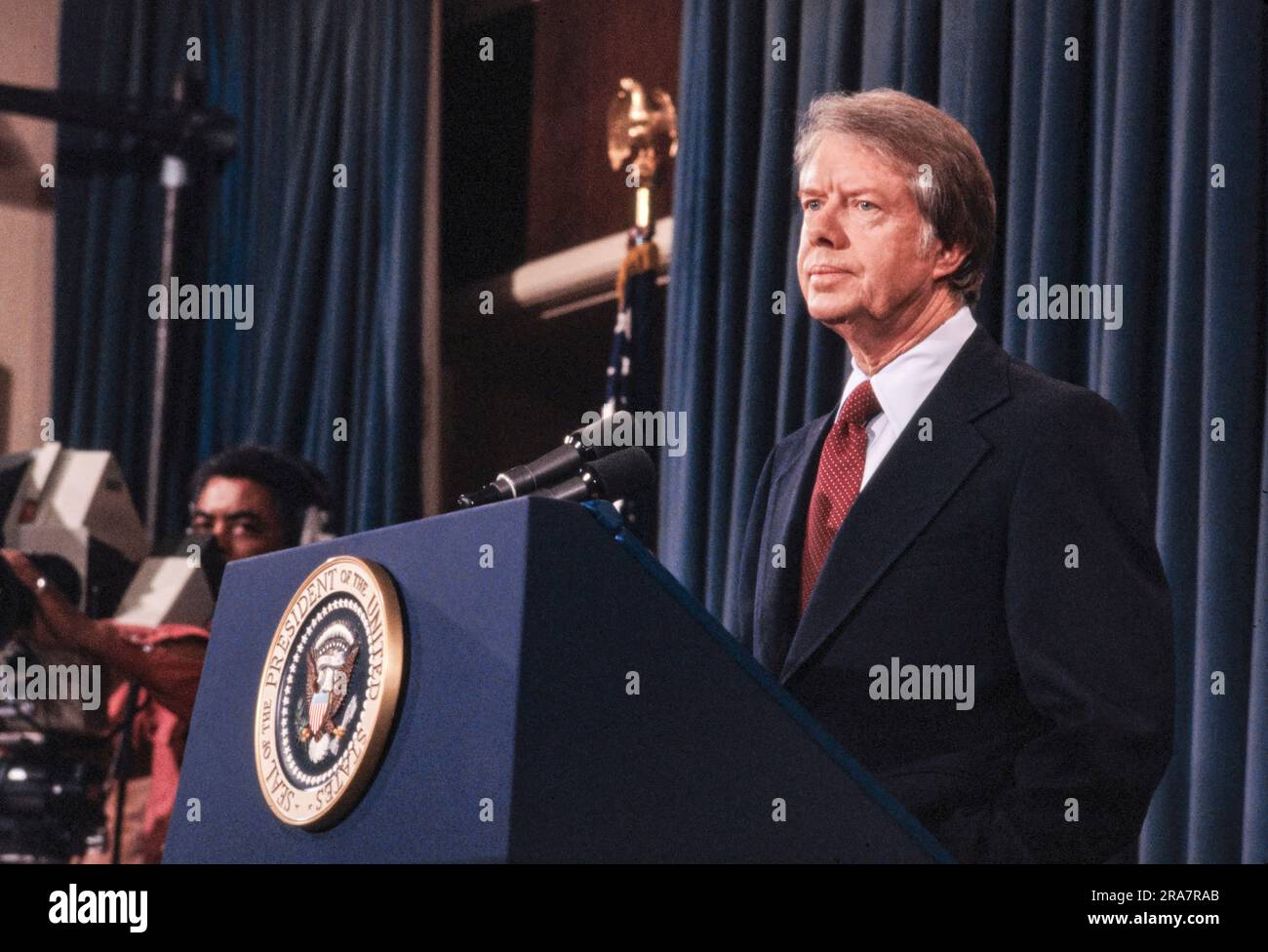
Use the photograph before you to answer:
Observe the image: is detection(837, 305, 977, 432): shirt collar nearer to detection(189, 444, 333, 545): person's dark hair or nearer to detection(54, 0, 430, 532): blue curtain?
detection(189, 444, 333, 545): person's dark hair

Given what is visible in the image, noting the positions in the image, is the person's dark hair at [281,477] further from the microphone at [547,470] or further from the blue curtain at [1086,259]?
the microphone at [547,470]

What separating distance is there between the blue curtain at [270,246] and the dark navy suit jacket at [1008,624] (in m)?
2.40

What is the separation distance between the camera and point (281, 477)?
3307 mm

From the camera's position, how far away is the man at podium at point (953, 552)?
4.00ft

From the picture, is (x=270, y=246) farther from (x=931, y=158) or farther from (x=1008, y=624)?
(x=1008, y=624)

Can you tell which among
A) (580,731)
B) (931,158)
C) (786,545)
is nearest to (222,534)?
(786,545)

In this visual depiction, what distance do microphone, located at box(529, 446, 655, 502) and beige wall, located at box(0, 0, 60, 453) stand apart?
11.4 feet

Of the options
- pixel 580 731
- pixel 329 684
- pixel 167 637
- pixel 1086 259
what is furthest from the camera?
pixel 167 637

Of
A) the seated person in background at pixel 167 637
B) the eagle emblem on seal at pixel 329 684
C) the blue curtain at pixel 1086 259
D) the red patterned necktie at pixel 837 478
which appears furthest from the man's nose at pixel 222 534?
the eagle emblem on seal at pixel 329 684

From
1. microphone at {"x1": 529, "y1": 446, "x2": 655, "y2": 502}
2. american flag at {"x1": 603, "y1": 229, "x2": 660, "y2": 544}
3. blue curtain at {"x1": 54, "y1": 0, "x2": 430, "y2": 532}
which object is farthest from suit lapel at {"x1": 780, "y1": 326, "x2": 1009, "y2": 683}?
blue curtain at {"x1": 54, "y1": 0, "x2": 430, "y2": 532}

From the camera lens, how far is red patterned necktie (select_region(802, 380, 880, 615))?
1489 mm

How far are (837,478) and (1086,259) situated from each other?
0.93m

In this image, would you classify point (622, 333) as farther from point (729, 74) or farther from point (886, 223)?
point (886, 223)

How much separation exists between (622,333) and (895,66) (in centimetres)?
84
